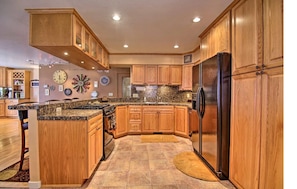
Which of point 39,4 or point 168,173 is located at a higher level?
point 39,4

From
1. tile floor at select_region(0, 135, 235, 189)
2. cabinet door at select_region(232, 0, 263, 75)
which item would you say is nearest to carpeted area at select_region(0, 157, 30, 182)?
tile floor at select_region(0, 135, 235, 189)

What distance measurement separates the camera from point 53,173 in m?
2.30

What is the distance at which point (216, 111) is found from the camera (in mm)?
2535

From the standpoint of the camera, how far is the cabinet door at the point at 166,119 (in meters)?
5.09

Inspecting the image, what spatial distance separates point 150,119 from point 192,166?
2302 millimetres

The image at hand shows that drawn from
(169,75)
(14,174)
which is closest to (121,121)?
(169,75)

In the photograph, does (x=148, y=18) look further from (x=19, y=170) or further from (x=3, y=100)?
(x=3, y=100)

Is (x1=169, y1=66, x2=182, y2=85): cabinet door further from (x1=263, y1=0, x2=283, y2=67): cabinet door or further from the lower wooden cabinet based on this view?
the lower wooden cabinet

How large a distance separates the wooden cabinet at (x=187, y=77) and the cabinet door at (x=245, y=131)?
298 cm

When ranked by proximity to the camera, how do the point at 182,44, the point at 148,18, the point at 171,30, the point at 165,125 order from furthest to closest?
the point at 165,125 < the point at 182,44 < the point at 171,30 < the point at 148,18

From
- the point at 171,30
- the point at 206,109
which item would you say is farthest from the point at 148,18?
the point at 206,109

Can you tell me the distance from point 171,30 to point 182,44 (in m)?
1.06

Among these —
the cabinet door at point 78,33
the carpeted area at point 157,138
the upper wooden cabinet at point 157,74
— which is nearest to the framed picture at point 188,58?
the upper wooden cabinet at point 157,74

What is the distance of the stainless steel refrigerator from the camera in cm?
245
